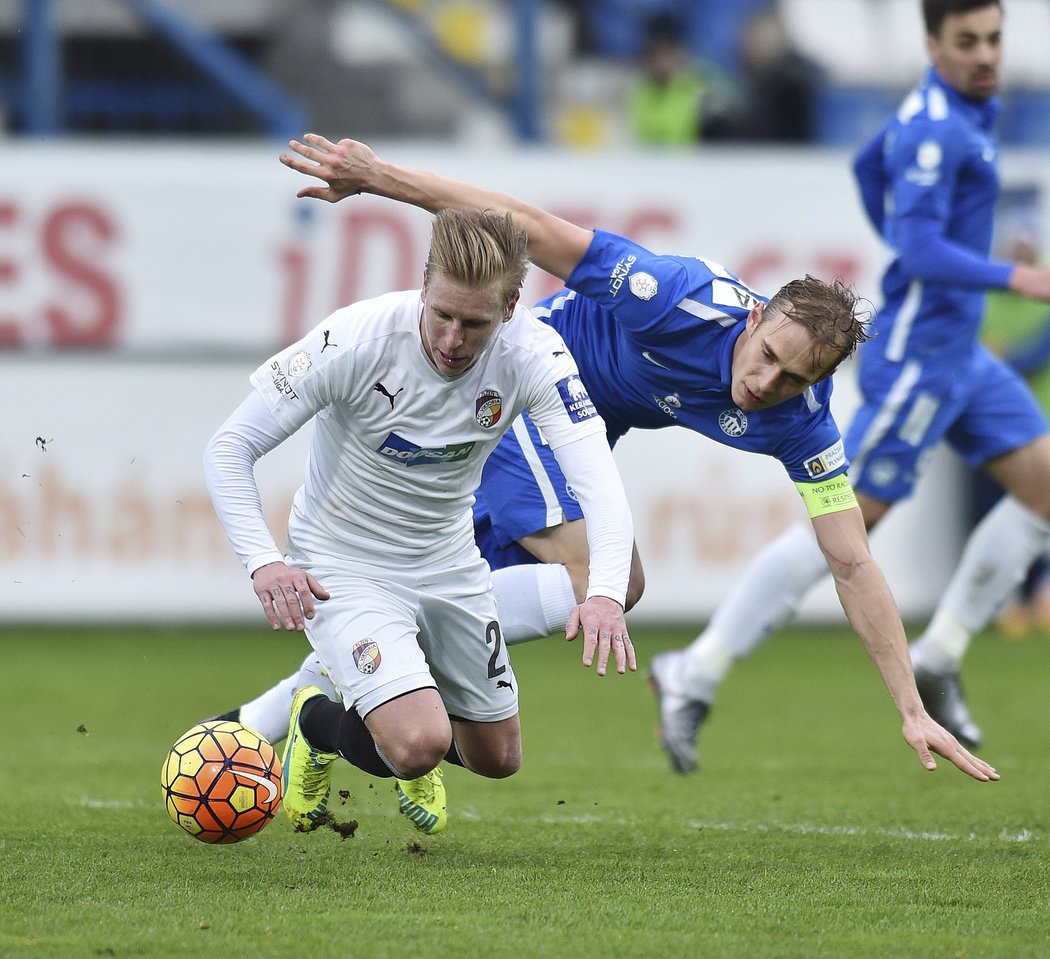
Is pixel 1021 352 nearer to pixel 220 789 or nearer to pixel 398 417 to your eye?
pixel 398 417

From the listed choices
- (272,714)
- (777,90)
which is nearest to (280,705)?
(272,714)

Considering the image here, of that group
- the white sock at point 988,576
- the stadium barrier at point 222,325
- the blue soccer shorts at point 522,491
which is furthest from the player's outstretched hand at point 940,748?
the stadium barrier at point 222,325

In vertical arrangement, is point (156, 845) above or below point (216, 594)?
above

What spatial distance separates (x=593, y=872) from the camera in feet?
16.2

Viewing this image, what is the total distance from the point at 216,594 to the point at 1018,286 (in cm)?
680

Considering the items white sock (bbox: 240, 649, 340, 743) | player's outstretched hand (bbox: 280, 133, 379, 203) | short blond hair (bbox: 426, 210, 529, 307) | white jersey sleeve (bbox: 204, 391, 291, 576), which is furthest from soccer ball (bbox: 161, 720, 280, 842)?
player's outstretched hand (bbox: 280, 133, 379, 203)

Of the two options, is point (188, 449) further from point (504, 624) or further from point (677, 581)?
point (504, 624)

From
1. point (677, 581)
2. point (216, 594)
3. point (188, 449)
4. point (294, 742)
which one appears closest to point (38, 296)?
point (188, 449)

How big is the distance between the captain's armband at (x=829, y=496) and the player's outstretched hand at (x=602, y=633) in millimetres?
974

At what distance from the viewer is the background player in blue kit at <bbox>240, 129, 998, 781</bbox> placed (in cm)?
506

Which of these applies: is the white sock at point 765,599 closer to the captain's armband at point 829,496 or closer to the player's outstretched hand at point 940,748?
the captain's armband at point 829,496

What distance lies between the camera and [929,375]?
718cm

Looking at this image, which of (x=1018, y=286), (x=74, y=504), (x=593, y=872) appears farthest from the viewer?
(x=74, y=504)

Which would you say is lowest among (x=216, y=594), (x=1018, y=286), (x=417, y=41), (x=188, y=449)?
(x=216, y=594)
